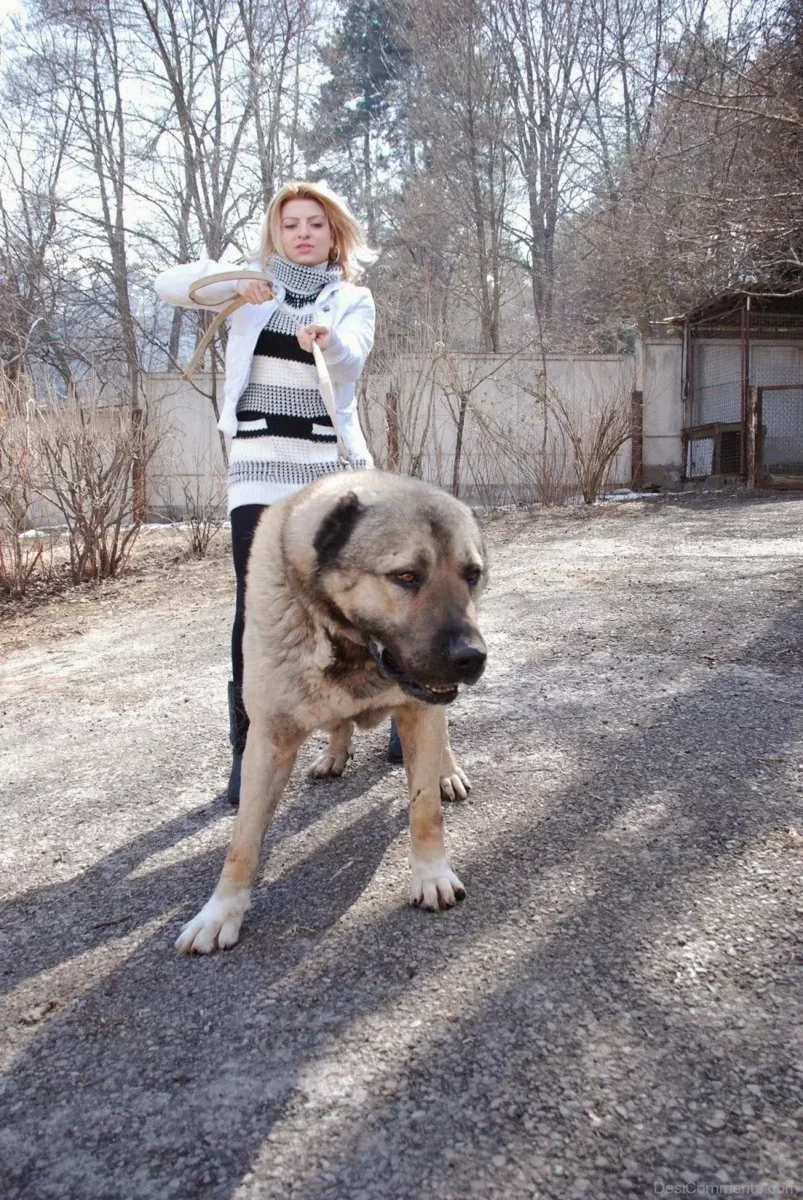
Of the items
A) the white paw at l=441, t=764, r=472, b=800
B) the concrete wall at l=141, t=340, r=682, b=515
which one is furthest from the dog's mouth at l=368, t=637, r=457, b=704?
the concrete wall at l=141, t=340, r=682, b=515

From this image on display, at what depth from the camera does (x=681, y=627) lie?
16.4 feet

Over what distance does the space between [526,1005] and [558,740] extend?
65.5 inches

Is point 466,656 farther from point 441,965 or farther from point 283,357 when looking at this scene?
point 283,357

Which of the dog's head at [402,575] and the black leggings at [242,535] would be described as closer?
the dog's head at [402,575]

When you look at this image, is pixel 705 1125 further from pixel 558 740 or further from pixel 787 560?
pixel 787 560

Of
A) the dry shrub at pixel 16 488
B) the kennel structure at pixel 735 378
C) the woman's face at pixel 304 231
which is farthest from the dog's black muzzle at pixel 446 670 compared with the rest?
the kennel structure at pixel 735 378

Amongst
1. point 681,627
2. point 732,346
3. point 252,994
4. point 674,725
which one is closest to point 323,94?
point 732,346

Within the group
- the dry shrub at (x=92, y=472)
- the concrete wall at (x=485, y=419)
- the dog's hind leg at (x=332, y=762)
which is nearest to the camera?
the dog's hind leg at (x=332, y=762)

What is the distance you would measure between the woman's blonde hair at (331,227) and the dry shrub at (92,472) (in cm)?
537

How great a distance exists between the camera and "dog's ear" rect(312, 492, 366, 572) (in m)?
2.24

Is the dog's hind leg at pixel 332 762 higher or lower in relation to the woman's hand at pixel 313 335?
lower

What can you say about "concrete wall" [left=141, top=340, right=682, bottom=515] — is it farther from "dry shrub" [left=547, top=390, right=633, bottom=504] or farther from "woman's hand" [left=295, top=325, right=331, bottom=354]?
"woman's hand" [left=295, top=325, right=331, bottom=354]

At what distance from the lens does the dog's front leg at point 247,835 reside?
83.7 inches

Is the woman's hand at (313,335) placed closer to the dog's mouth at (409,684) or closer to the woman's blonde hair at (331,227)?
the woman's blonde hair at (331,227)
